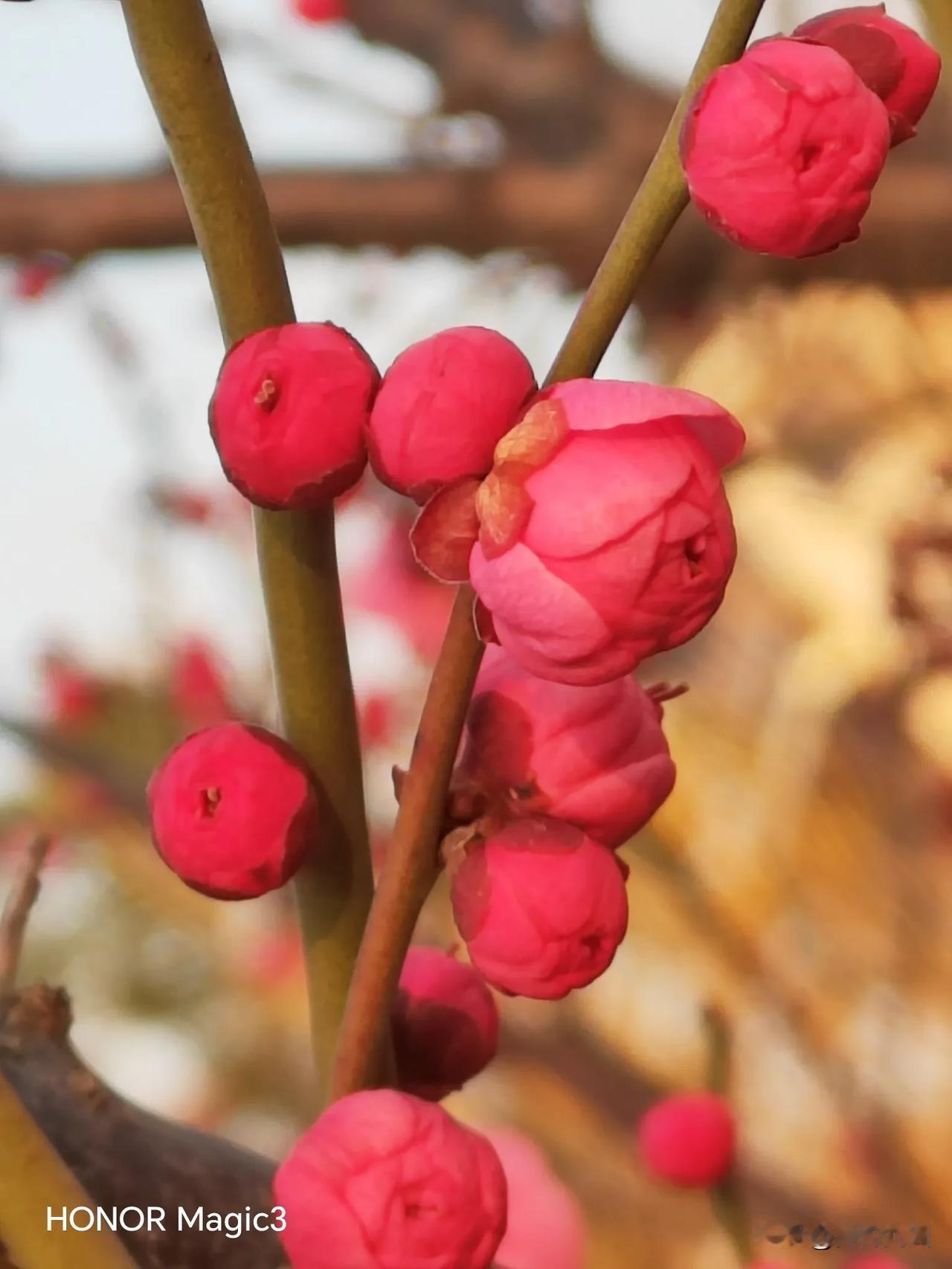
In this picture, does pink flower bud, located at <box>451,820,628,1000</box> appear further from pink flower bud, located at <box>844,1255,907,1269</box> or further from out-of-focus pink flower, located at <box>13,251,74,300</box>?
out-of-focus pink flower, located at <box>13,251,74,300</box>

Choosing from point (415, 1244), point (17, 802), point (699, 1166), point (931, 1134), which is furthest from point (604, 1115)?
point (415, 1244)

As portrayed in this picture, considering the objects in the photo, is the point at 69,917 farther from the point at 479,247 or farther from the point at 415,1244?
the point at 415,1244

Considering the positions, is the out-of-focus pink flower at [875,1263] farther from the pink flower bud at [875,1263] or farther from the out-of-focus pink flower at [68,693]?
the out-of-focus pink flower at [68,693]

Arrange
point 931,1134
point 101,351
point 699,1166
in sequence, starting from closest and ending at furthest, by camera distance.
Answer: point 699,1166
point 931,1134
point 101,351

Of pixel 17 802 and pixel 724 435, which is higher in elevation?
pixel 724 435

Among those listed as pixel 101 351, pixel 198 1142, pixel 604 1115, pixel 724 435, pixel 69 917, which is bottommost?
pixel 69 917

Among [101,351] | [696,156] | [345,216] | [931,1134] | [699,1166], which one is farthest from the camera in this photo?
[101,351]
